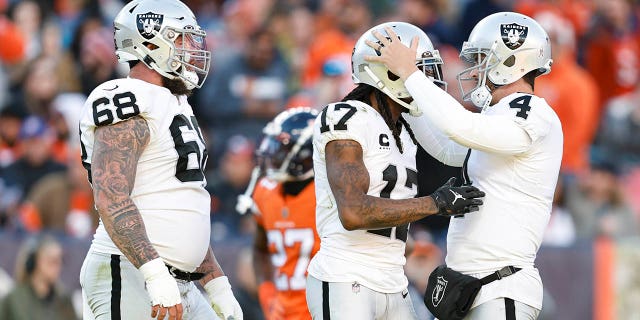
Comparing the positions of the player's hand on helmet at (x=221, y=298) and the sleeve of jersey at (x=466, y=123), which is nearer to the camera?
the sleeve of jersey at (x=466, y=123)

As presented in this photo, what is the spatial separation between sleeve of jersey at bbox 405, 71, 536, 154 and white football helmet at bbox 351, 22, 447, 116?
0.18 meters

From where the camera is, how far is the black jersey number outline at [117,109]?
5.20m

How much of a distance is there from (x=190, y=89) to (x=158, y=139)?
1.32 feet

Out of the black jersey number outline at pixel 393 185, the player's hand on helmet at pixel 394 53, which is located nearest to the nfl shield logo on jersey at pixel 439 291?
the black jersey number outline at pixel 393 185

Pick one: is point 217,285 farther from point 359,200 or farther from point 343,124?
point 343,124

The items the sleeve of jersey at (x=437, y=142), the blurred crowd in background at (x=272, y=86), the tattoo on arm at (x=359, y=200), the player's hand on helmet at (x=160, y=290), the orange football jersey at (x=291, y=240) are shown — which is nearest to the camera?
the player's hand on helmet at (x=160, y=290)

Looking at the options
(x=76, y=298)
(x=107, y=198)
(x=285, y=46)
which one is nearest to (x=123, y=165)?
(x=107, y=198)

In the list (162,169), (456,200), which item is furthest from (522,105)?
(162,169)

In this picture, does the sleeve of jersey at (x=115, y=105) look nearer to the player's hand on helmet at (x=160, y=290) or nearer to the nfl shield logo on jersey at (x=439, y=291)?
the player's hand on helmet at (x=160, y=290)

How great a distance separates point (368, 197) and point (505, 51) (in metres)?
0.96

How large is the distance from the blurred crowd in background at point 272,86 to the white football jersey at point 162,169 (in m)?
4.28

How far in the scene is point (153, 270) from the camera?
198 inches

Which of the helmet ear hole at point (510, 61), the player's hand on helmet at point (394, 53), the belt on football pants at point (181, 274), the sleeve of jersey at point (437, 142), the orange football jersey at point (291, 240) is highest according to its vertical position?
the player's hand on helmet at point (394, 53)

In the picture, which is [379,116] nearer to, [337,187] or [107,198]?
[337,187]
